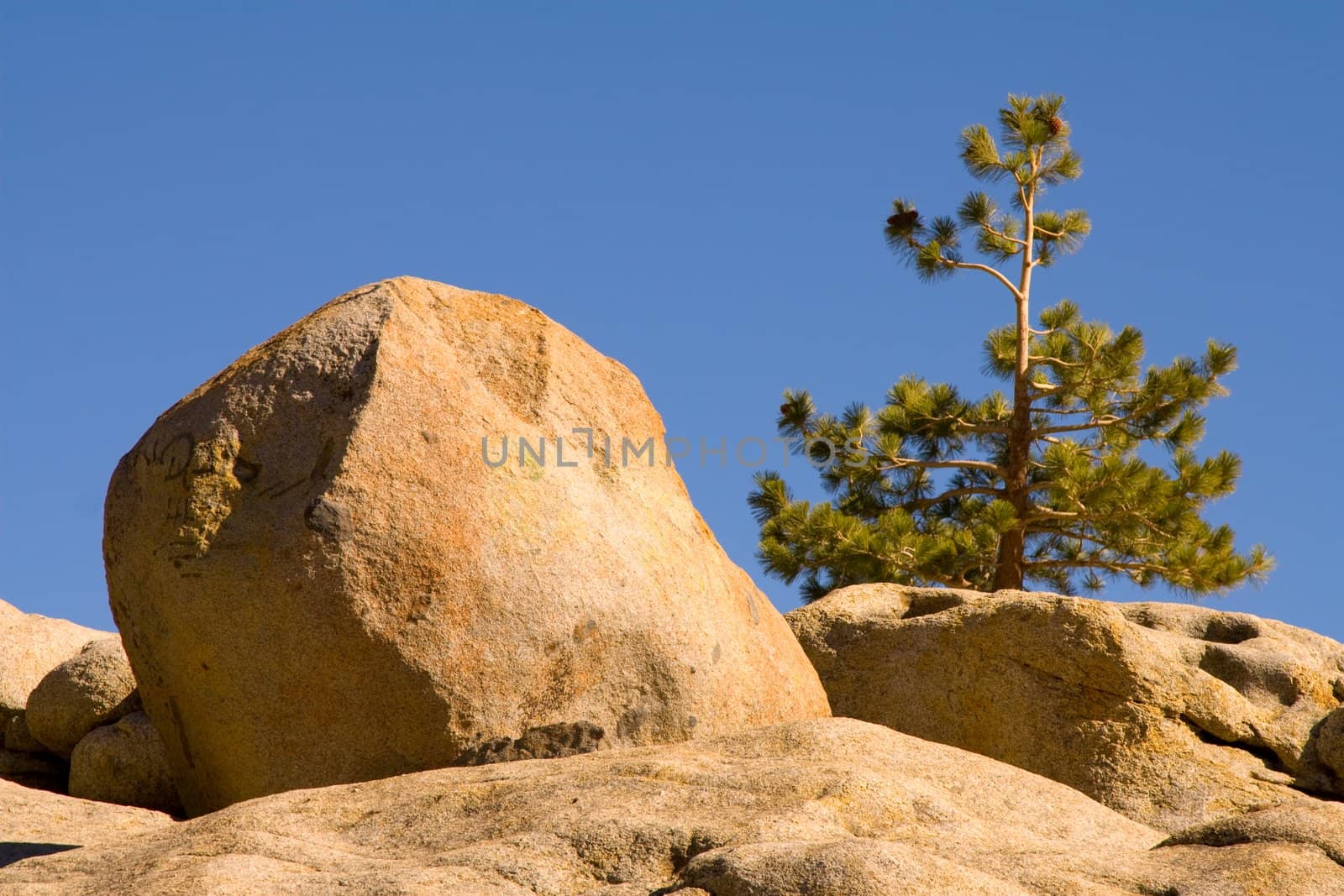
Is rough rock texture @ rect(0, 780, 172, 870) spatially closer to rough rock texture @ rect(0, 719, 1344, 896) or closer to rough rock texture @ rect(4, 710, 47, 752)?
rough rock texture @ rect(0, 719, 1344, 896)

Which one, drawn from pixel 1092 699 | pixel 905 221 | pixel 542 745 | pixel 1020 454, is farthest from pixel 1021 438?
pixel 542 745

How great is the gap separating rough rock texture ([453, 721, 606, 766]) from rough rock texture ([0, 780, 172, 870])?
114 centimetres

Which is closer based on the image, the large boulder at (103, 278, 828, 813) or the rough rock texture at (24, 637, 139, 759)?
the large boulder at (103, 278, 828, 813)

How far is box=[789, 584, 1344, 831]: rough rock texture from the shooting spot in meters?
6.04

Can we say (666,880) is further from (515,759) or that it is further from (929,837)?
(515,759)

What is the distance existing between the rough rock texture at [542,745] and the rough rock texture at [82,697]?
2.12m

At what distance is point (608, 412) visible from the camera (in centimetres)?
594

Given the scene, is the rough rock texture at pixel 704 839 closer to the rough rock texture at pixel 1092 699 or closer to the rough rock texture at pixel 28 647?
the rough rock texture at pixel 1092 699

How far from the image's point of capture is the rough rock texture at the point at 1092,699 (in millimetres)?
6043

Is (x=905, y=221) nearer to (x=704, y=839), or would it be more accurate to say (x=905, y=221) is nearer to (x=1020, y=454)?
(x=1020, y=454)

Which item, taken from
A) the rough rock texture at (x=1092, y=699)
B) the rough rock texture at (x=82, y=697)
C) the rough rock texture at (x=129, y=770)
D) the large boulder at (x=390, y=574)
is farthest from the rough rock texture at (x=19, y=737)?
the rough rock texture at (x=1092, y=699)

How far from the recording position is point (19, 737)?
6.98 metres

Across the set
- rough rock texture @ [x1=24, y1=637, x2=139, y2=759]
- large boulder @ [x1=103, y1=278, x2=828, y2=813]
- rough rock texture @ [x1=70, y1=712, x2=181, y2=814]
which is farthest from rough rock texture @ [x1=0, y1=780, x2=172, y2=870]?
rough rock texture @ [x1=24, y1=637, x2=139, y2=759]

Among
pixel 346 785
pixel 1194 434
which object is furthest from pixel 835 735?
pixel 1194 434
